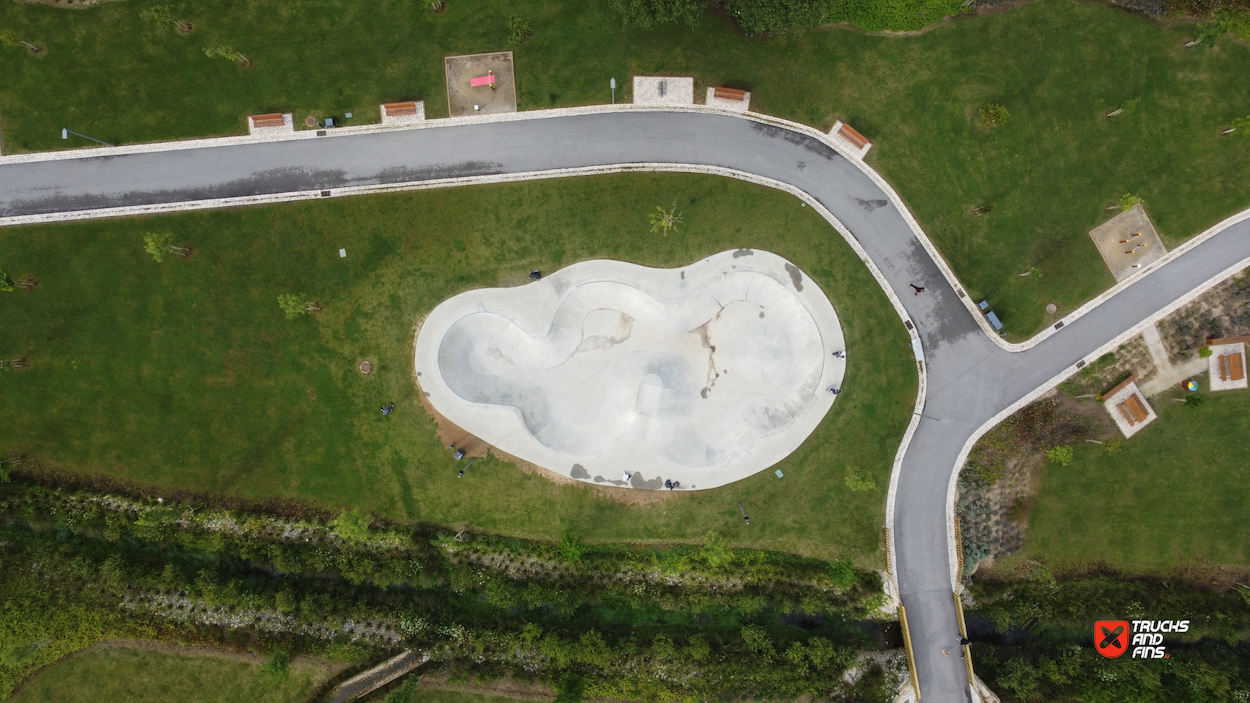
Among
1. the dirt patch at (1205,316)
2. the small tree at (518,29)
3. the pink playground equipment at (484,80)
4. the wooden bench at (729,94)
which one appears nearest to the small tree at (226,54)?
the pink playground equipment at (484,80)

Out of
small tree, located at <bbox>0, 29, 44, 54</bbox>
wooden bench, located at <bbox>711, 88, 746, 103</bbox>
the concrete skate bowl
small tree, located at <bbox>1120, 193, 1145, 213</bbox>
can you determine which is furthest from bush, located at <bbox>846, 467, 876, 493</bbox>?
small tree, located at <bbox>0, 29, 44, 54</bbox>

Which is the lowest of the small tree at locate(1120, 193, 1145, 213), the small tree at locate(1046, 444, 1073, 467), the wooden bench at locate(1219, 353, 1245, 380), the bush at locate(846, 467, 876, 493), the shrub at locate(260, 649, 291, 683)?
the shrub at locate(260, 649, 291, 683)

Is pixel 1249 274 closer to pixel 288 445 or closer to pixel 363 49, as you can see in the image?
pixel 363 49

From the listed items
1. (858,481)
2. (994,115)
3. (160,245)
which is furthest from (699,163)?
(160,245)

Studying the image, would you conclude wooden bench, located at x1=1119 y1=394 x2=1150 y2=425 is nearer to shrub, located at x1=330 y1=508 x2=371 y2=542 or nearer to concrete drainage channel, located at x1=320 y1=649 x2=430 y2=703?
concrete drainage channel, located at x1=320 y1=649 x2=430 y2=703

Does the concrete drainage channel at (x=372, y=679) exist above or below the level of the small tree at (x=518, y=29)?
below

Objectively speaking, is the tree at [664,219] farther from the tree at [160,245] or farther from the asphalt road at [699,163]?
the tree at [160,245]
